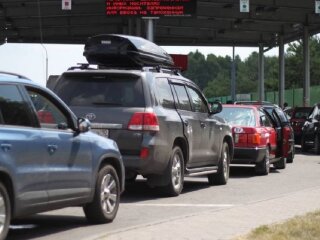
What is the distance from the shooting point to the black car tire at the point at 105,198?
352 inches

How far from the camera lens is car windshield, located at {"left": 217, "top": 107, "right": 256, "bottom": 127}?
16828mm

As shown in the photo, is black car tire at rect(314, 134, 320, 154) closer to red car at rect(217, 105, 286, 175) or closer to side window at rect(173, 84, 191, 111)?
red car at rect(217, 105, 286, 175)

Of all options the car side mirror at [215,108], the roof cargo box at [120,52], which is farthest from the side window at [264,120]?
the roof cargo box at [120,52]

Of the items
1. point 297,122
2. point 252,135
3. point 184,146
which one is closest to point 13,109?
point 184,146

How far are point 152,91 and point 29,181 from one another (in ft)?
14.1

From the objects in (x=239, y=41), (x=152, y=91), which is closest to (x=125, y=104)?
(x=152, y=91)

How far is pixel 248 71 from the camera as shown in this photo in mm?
173250

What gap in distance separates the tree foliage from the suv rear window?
79971 mm

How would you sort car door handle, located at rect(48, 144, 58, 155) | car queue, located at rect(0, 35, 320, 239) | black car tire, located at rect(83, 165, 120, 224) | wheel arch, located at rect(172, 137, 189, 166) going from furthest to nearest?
wheel arch, located at rect(172, 137, 189, 166), black car tire, located at rect(83, 165, 120, 224), car door handle, located at rect(48, 144, 58, 155), car queue, located at rect(0, 35, 320, 239)

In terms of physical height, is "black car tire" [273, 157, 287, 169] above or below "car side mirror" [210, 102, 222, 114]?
below

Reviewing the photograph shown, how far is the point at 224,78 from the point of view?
166m

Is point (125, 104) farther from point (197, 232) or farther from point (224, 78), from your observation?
point (224, 78)

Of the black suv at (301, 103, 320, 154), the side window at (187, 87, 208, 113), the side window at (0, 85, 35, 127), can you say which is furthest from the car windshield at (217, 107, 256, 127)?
the side window at (0, 85, 35, 127)

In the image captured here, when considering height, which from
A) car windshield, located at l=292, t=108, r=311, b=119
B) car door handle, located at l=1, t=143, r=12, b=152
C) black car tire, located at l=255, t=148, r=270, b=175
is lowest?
black car tire, located at l=255, t=148, r=270, b=175
